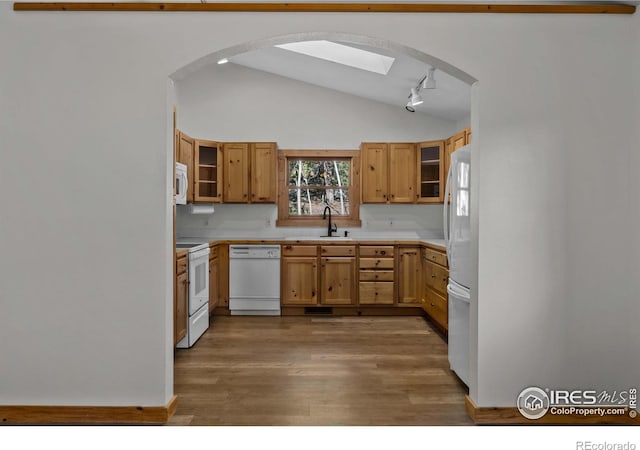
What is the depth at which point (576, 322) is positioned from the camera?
7.38 feet

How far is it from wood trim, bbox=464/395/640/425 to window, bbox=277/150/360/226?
3.42 m

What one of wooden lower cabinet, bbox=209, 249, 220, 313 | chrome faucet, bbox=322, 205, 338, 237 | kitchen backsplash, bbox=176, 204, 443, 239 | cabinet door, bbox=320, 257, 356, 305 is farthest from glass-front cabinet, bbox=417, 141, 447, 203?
wooden lower cabinet, bbox=209, 249, 220, 313

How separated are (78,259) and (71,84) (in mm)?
992

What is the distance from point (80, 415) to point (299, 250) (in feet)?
9.58

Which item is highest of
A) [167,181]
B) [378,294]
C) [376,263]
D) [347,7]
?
[347,7]

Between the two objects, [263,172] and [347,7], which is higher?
[347,7]

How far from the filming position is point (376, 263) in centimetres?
481

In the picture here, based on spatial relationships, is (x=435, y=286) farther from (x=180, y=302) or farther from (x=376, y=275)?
(x=180, y=302)

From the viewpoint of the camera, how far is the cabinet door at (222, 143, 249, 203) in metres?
5.09

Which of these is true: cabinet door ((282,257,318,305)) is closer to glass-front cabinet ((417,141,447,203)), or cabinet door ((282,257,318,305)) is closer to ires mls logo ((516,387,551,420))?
glass-front cabinet ((417,141,447,203))

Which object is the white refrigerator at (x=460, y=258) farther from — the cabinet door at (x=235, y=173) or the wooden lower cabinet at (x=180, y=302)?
the cabinet door at (x=235, y=173)

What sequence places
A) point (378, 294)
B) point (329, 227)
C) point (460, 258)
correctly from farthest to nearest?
point (329, 227), point (378, 294), point (460, 258)
